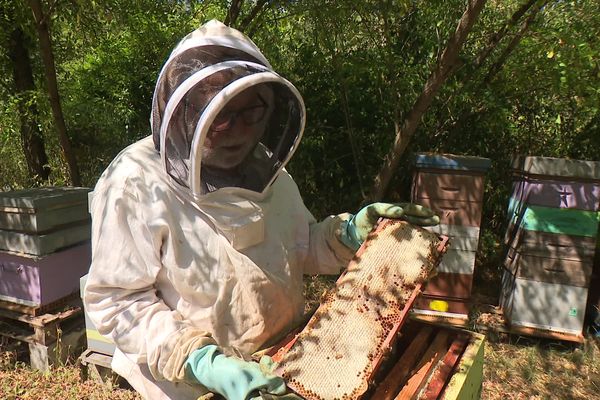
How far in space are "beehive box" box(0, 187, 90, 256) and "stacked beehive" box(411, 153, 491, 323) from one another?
2742 millimetres

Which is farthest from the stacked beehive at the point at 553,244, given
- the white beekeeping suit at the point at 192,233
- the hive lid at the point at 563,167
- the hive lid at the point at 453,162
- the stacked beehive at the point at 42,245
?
the stacked beehive at the point at 42,245

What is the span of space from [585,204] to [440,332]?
249 cm

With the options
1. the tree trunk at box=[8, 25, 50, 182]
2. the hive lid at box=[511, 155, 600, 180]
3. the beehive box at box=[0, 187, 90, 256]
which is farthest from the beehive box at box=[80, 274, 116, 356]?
the hive lid at box=[511, 155, 600, 180]

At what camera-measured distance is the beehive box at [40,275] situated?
10.5 ft

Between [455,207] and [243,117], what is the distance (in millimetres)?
2639

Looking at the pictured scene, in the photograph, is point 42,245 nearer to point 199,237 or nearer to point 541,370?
point 199,237

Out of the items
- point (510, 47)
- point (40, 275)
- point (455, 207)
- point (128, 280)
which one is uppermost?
point (510, 47)

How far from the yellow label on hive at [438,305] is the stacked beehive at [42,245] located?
291cm

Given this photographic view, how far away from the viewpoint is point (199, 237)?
1.53m

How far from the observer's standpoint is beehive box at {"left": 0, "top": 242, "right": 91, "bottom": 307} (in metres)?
3.21

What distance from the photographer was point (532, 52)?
4156 mm

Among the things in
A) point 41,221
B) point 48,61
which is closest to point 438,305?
point 41,221

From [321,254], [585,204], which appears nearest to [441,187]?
[585,204]

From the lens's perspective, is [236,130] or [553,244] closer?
[236,130]
